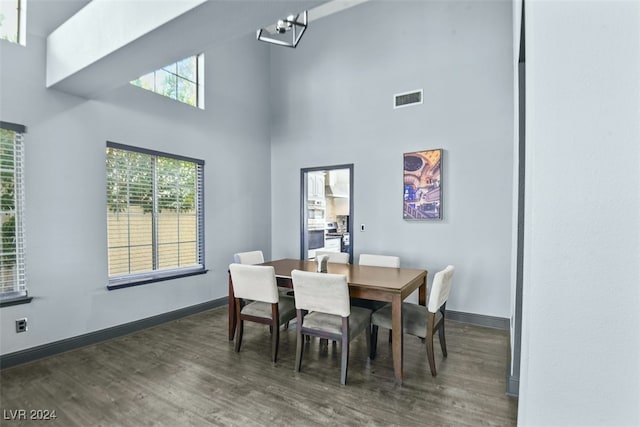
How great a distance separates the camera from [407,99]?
451 cm

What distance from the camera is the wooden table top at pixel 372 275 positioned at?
279 cm

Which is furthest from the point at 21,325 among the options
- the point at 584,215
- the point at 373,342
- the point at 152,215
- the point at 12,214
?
the point at 584,215

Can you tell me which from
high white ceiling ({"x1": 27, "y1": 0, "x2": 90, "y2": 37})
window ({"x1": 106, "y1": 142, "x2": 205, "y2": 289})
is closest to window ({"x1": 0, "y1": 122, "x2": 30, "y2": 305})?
window ({"x1": 106, "y1": 142, "x2": 205, "y2": 289})

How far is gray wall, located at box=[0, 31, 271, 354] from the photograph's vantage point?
306cm

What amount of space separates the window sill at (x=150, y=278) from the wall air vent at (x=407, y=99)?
3.54 meters

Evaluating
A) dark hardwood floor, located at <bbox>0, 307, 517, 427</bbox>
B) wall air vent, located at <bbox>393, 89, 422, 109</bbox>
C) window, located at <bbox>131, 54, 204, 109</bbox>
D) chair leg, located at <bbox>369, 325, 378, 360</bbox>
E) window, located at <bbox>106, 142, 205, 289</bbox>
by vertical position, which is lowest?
dark hardwood floor, located at <bbox>0, 307, 517, 427</bbox>

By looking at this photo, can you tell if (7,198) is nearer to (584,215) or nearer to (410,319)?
(410,319)

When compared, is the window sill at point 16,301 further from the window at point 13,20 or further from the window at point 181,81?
the window at point 181,81

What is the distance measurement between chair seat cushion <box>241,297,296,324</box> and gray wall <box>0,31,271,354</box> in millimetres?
1564

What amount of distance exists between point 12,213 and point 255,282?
223 centimetres

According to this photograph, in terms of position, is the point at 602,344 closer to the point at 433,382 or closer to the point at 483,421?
the point at 483,421

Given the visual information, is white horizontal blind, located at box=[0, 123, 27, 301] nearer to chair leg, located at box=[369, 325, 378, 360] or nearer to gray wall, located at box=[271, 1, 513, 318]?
chair leg, located at box=[369, 325, 378, 360]

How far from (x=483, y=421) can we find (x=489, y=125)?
125 inches

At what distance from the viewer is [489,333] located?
3801 mm
